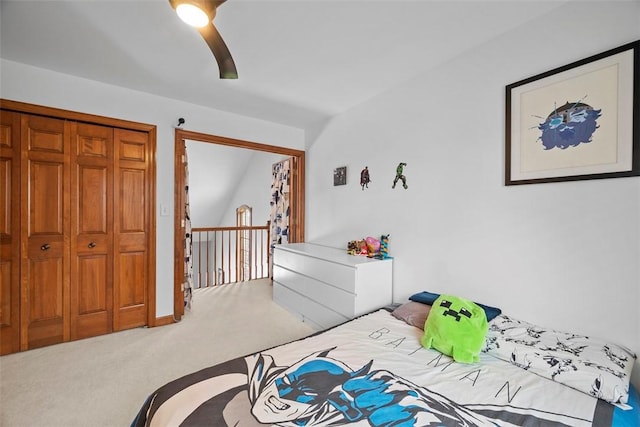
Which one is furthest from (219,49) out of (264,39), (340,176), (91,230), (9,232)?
(9,232)

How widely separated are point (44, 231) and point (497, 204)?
3728 millimetres

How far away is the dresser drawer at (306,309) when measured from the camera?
2572mm

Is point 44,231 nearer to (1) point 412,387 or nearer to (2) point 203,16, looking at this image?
(2) point 203,16

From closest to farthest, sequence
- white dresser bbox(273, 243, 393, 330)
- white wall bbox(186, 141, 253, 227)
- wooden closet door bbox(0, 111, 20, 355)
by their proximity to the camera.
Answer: wooden closet door bbox(0, 111, 20, 355) < white dresser bbox(273, 243, 393, 330) < white wall bbox(186, 141, 253, 227)

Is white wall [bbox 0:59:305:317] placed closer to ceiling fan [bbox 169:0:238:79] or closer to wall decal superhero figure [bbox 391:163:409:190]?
wall decal superhero figure [bbox 391:163:409:190]

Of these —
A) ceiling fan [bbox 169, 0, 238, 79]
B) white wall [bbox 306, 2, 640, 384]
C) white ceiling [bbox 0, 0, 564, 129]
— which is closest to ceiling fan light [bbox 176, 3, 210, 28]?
ceiling fan [bbox 169, 0, 238, 79]

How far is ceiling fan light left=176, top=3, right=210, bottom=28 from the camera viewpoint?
103cm

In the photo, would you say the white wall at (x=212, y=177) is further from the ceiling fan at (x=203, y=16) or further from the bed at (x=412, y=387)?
the bed at (x=412, y=387)

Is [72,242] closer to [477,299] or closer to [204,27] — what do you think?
[204,27]

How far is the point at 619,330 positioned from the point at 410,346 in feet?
3.55

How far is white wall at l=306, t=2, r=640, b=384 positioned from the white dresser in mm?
241

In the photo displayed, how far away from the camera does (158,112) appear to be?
2803 millimetres

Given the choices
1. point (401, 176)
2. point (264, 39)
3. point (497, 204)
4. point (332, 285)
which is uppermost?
point (264, 39)

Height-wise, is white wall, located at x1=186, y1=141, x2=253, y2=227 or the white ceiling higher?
the white ceiling
